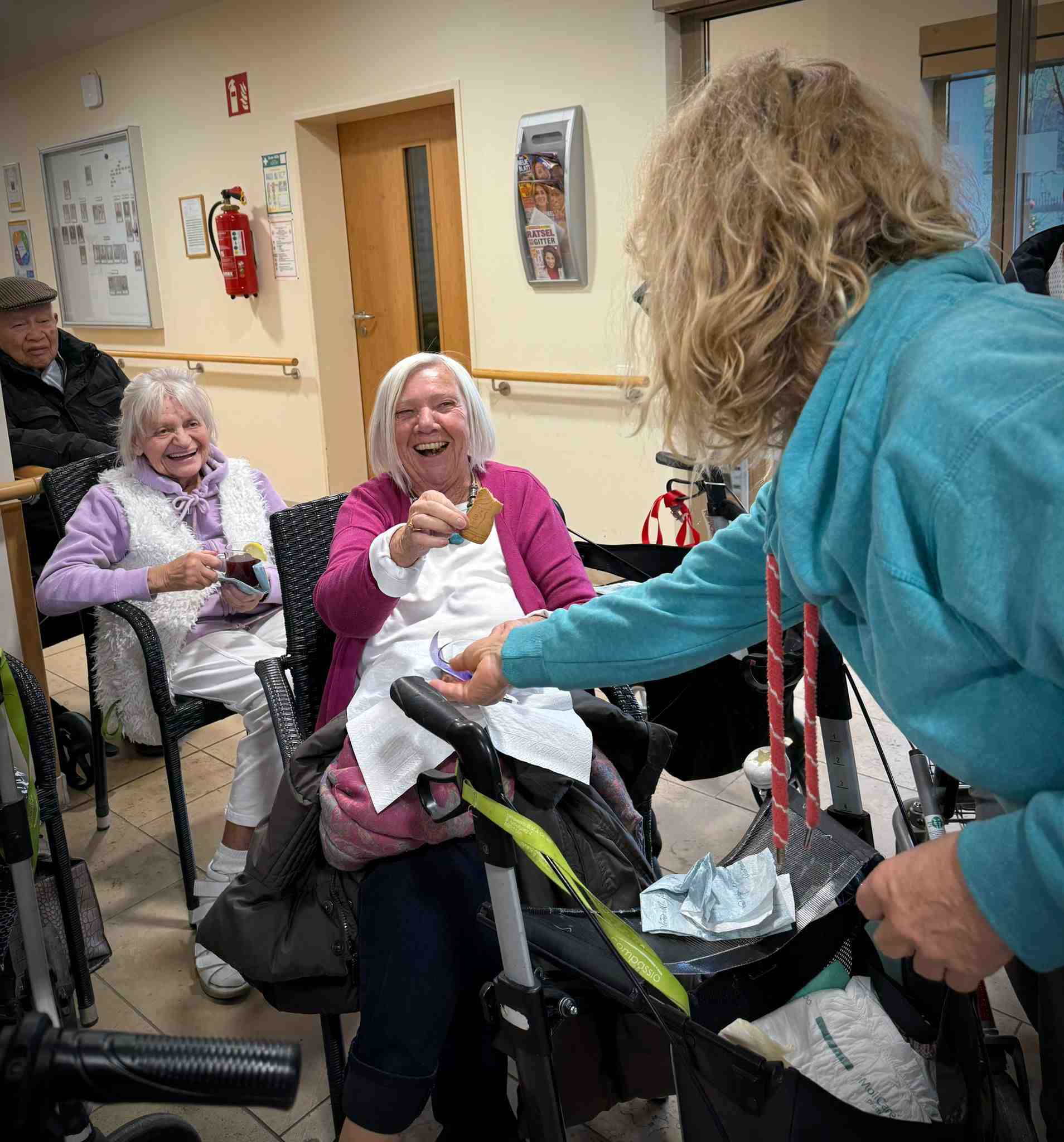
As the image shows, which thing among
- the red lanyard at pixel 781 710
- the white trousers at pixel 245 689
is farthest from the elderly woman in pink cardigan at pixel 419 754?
the red lanyard at pixel 781 710

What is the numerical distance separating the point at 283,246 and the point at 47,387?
97.4 inches

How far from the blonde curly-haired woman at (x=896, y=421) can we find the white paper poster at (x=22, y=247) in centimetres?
785

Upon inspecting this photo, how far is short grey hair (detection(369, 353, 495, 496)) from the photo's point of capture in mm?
2070

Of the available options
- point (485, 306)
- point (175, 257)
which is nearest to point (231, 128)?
point (175, 257)

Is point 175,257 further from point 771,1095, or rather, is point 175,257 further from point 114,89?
point 771,1095

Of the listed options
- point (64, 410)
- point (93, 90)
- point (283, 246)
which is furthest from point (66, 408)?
point (93, 90)

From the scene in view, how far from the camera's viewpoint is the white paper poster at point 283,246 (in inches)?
222

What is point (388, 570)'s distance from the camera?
1.78m

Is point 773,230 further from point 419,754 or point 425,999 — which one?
point 425,999

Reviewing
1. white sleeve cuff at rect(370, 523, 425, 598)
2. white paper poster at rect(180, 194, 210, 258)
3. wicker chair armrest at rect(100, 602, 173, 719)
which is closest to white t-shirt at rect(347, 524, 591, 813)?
white sleeve cuff at rect(370, 523, 425, 598)

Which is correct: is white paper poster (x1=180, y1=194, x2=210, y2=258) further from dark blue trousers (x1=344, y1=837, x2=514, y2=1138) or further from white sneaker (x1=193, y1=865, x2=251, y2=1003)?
dark blue trousers (x1=344, y1=837, x2=514, y2=1138)

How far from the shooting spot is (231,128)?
580 centimetres

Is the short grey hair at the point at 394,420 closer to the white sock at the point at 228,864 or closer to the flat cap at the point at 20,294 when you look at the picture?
the white sock at the point at 228,864

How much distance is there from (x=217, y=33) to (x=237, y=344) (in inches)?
66.4
